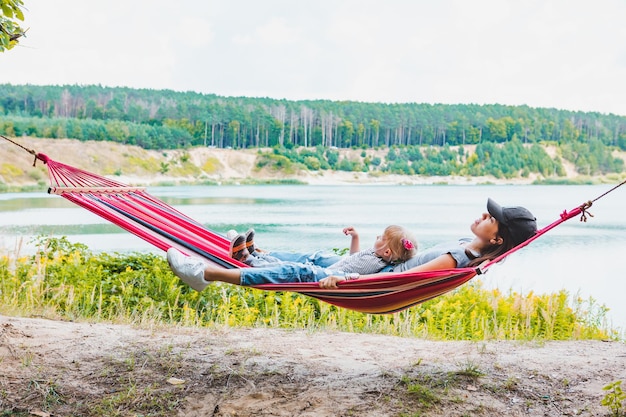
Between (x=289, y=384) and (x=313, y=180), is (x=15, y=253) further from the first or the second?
(x=313, y=180)

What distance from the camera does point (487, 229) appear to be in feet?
9.04

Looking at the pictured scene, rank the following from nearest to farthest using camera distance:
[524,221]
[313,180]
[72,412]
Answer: [72,412] < [524,221] < [313,180]

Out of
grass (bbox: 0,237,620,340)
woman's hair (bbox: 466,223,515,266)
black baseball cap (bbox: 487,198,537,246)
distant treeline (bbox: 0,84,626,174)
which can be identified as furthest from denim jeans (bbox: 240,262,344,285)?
distant treeline (bbox: 0,84,626,174)

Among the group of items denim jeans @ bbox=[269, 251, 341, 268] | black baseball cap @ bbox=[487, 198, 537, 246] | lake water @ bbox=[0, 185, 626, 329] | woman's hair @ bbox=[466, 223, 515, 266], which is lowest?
lake water @ bbox=[0, 185, 626, 329]

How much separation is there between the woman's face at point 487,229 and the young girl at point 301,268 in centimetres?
26

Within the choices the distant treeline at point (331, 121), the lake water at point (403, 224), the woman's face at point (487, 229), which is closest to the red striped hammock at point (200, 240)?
the woman's face at point (487, 229)

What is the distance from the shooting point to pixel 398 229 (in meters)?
2.90

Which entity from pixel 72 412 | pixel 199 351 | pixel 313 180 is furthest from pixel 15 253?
pixel 313 180

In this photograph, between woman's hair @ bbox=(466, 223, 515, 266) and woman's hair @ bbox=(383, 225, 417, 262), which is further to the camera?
woman's hair @ bbox=(383, 225, 417, 262)

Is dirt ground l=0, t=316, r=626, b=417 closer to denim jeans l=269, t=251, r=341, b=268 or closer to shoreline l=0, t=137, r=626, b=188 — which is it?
denim jeans l=269, t=251, r=341, b=268

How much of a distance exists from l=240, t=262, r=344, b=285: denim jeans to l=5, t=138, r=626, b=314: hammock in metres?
0.03

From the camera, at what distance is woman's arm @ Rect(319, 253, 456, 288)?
8.60 feet

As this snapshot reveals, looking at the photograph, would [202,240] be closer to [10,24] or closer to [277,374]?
[277,374]

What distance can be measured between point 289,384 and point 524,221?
3.64 ft
